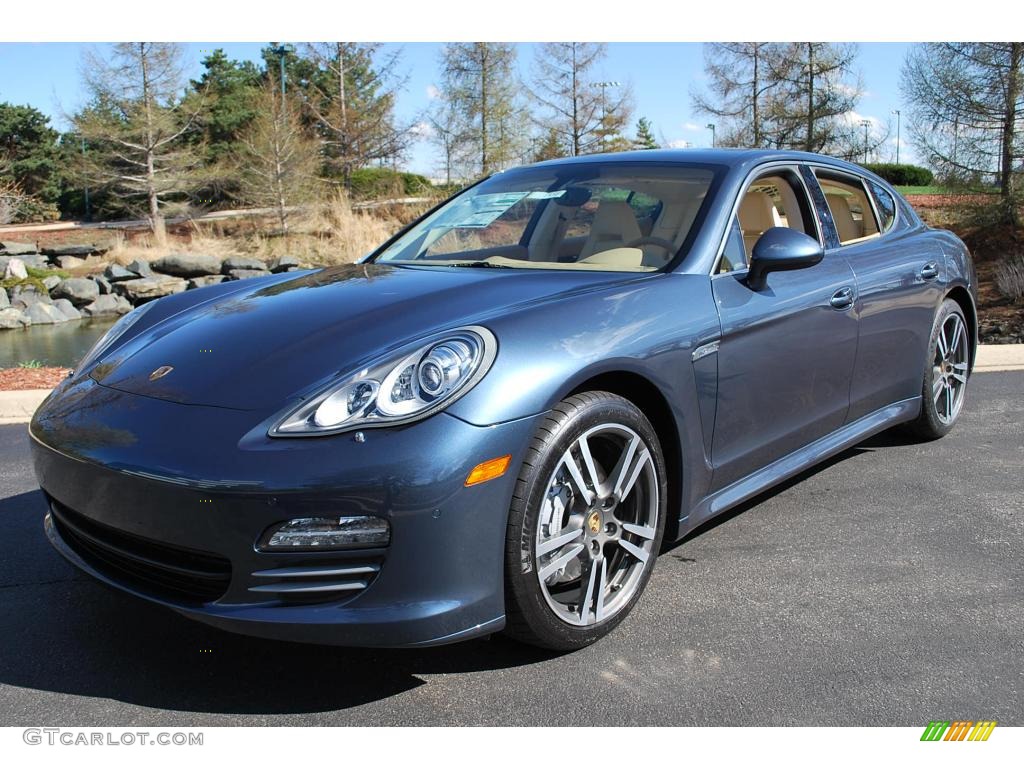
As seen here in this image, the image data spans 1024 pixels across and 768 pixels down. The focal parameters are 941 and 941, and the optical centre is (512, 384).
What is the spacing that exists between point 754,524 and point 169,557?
7.73ft


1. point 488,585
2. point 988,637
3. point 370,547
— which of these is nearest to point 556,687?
point 488,585

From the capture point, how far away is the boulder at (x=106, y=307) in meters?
22.7

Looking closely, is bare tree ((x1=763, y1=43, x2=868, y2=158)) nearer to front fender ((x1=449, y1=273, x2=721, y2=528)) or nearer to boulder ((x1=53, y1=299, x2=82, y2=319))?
boulder ((x1=53, y1=299, x2=82, y2=319))

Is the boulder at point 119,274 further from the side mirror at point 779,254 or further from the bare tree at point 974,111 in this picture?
the side mirror at point 779,254

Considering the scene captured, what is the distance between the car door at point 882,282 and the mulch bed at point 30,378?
18.4ft

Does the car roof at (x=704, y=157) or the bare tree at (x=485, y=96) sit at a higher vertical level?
the bare tree at (x=485, y=96)

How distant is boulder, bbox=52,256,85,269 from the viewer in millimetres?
27531

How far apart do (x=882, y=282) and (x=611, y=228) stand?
136cm

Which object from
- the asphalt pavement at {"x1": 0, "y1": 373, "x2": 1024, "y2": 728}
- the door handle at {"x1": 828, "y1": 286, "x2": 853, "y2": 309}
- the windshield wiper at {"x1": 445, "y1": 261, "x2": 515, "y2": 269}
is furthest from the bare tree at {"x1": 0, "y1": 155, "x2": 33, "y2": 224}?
the door handle at {"x1": 828, "y1": 286, "x2": 853, "y2": 309}

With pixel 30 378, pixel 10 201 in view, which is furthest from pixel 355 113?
pixel 30 378

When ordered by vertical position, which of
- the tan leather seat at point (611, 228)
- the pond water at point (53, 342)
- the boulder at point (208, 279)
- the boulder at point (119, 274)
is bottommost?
the pond water at point (53, 342)
